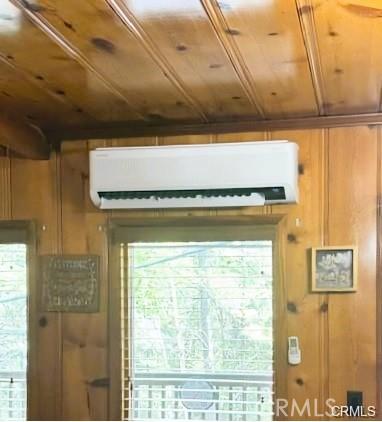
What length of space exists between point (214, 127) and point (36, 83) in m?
0.94

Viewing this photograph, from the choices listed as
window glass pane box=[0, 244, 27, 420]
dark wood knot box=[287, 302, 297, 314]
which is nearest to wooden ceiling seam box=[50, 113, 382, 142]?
window glass pane box=[0, 244, 27, 420]

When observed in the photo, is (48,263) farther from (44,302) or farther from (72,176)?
(72,176)

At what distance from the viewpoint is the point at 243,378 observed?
284cm

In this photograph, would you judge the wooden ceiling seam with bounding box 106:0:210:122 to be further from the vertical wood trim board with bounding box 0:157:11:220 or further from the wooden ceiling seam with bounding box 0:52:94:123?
the vertical wood trim board with bounding box 0:157:11:220

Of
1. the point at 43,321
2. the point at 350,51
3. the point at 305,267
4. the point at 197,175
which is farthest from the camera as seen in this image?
the point at 43,321

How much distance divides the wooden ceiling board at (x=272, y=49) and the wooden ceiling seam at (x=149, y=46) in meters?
0.21

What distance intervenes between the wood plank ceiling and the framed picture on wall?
23.3 inches

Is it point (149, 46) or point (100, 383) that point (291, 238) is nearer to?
point (100, 383)

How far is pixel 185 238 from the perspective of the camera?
9.50 feet

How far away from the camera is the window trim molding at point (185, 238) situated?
2771 millimetres

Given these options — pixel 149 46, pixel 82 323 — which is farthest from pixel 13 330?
pixel 149 46

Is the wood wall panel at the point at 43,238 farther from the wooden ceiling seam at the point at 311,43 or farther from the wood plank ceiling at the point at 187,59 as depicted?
the wooden ceiling seam at the point at 311,43

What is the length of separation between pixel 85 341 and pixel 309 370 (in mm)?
1028

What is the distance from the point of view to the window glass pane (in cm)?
304
